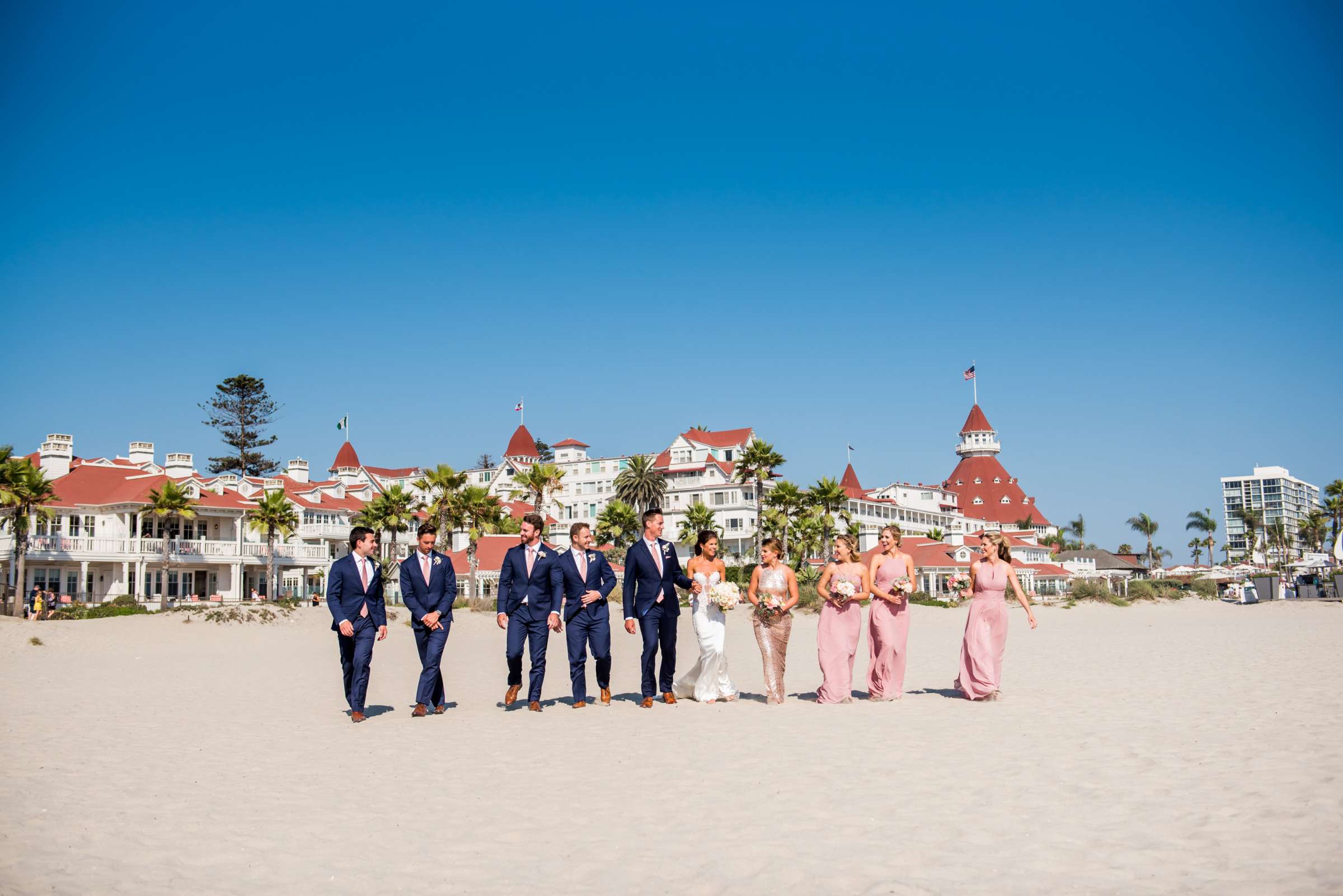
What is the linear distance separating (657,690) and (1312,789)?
26.3 feet

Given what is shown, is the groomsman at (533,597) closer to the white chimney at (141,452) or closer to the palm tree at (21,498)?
the palm tree at (21,498)

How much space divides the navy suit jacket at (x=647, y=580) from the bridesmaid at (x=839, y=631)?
1627 millimetres

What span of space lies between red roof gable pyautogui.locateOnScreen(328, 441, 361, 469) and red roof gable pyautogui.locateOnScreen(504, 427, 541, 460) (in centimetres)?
1681

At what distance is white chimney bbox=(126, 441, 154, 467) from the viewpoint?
57.3 meters

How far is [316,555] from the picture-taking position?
5766 cm

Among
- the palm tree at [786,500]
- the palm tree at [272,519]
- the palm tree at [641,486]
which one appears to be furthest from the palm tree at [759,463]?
the palm tree at [272,519]

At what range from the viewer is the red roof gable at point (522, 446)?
372 ft

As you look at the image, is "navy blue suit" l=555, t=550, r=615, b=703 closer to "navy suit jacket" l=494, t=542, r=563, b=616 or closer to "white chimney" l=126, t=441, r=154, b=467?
"navy suit jacket" l=494, t=542, r=563, b=616

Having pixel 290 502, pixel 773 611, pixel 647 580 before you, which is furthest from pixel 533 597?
pixel 290 502

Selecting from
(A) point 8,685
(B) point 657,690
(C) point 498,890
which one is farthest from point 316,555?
(C) point 498,890

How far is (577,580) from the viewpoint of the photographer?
11797 millimetres

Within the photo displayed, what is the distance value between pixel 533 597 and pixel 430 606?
112 centimetres

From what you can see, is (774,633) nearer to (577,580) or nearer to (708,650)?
(708,650)

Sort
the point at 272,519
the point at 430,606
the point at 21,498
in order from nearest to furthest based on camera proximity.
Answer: the point at 430,606 → the point at 21,498 → the point at 272,519
